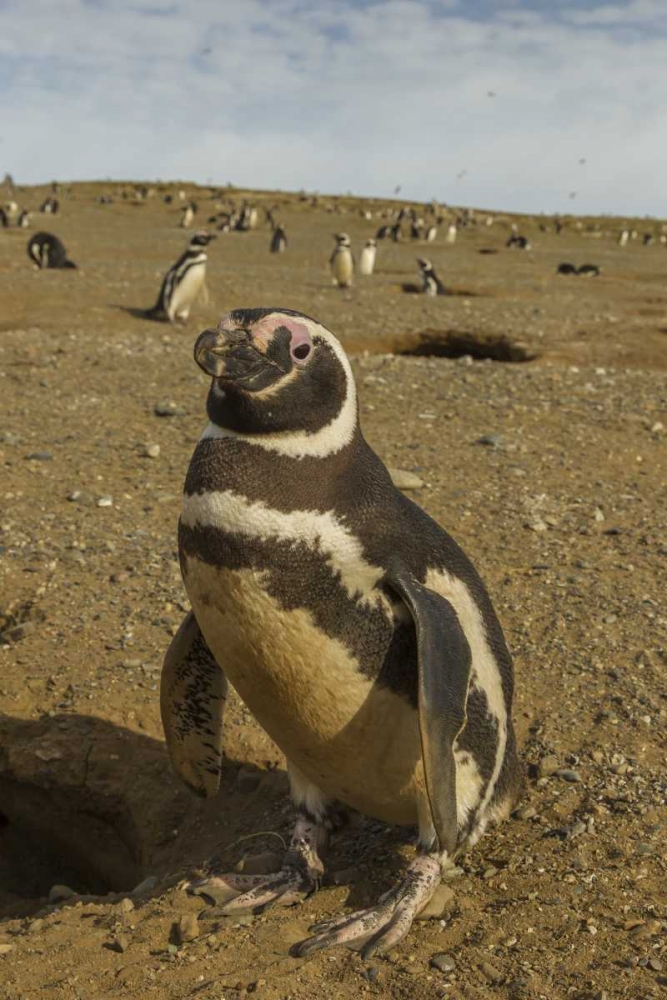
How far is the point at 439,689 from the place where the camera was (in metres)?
2.37

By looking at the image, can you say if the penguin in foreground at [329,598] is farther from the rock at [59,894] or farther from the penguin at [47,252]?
the penguin at [47,252]

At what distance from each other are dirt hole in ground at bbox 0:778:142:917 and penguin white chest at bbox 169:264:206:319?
343 inches

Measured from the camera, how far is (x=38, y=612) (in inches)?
175

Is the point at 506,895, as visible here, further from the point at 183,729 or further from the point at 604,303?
the point at 604,303

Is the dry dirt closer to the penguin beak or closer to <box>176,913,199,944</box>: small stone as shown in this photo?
<box>176,913,199,944</box>: small stone

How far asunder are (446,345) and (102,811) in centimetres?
787

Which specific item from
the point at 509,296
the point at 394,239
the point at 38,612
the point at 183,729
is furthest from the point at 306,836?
the point at 394,239

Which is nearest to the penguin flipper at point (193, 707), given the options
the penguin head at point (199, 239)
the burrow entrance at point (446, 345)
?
the burrow entrance at point (446, 345)

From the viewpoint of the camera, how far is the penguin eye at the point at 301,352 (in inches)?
92.5

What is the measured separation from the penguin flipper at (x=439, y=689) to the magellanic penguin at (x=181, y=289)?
1017 centimetres

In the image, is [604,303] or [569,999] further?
[604,303]

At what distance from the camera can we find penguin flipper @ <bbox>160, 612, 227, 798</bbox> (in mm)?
2945

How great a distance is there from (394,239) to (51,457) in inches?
1081

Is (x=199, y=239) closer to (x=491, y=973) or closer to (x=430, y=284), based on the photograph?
(x=430, y=284)
